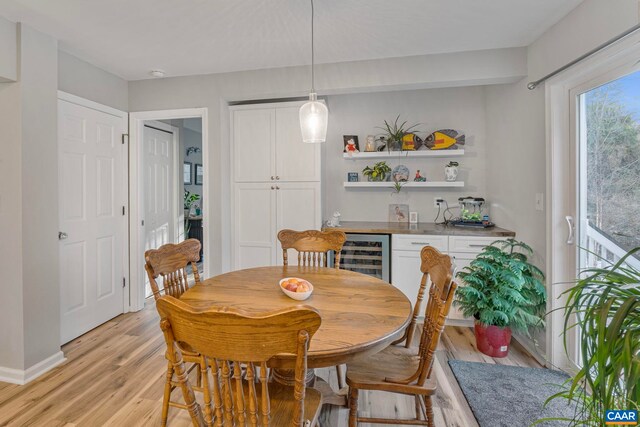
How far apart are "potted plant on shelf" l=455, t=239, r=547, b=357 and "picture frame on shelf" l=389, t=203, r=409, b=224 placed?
→ 3.66 feet

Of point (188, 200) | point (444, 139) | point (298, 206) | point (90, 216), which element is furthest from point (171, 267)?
point (188, 200)

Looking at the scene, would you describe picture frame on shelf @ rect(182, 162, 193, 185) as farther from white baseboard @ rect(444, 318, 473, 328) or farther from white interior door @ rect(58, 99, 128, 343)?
white baseboard @ rect(444, 318, 473, 328)

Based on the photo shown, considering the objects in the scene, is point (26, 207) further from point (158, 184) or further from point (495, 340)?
point (495, 340)

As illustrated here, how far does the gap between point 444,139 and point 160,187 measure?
3409 millimetres

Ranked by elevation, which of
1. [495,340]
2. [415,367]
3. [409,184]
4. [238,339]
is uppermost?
[409,184]

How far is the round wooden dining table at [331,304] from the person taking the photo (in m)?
1.07

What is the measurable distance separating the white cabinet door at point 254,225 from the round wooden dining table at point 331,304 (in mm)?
1095

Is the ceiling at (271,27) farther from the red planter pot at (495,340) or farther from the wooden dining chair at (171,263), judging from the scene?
the red planter pot at (495,340)

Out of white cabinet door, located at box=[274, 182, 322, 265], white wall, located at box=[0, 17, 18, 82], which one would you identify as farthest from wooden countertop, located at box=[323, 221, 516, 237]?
white wall, located at box=[0, 17, 18, 82]

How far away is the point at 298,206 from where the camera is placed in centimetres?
316

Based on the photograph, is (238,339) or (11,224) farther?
(11,224)

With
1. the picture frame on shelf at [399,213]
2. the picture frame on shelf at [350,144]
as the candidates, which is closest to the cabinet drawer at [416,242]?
the picture frame on shelf at [399,213]

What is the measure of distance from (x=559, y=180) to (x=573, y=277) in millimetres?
695

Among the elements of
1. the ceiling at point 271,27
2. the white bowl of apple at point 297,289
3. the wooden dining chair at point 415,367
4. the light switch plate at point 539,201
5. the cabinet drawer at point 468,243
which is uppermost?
the ceiling at point 271,27
